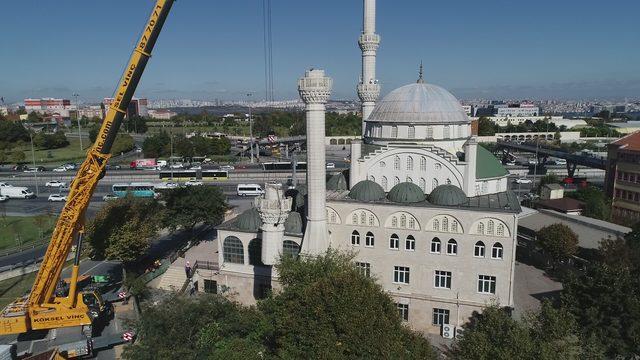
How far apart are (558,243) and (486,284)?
37.8 ft

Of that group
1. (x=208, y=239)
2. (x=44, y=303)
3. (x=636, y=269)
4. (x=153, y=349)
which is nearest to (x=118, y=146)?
(x=208, y=239)

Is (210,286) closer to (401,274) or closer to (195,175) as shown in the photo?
(401,274)

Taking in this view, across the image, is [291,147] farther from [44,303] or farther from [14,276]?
[44,303]

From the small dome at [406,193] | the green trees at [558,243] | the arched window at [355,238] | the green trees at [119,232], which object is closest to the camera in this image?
the small dome at [406,193]

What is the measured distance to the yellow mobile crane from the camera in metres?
23.8

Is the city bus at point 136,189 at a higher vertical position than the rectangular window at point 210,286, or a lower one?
higher

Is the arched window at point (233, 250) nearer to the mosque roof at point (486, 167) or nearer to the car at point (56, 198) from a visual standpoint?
the mosque roof at point (486, 167)

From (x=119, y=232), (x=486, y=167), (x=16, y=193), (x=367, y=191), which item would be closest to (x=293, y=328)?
(x=367, y=191)

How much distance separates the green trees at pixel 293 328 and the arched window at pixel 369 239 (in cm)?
720

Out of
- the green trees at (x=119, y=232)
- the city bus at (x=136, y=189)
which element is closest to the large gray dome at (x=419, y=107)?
the green trees at (x=119, y=232)

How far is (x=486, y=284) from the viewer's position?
28781mm

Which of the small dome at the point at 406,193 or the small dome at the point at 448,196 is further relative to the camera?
the small dome at the point at 406,193

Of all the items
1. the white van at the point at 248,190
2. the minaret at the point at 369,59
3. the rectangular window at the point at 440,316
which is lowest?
the rectangular window at the point at 440,316

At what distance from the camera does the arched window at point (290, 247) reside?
3133cm
